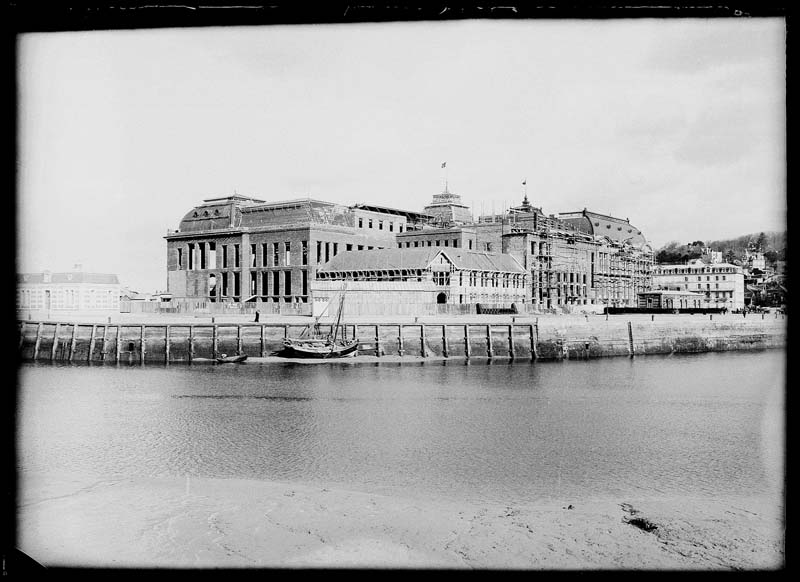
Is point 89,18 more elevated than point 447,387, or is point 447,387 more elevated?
point 89,18

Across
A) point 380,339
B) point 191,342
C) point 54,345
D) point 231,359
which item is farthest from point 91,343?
point 380,339

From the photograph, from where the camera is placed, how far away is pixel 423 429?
102ft

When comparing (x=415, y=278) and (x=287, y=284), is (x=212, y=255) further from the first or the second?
(x=415, y=278)

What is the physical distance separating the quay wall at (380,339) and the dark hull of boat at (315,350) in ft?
3.56

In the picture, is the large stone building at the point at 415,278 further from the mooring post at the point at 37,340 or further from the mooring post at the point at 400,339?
the mooring post at the point at 37,340

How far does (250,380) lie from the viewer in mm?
46188

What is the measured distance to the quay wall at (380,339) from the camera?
57688mm

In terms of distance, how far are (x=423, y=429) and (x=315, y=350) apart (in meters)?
27.2

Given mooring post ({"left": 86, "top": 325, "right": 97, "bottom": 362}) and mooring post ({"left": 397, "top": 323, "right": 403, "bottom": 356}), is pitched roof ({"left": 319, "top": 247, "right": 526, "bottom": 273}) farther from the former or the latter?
mooring post ({"left": 86, "top": 325, "right": 97, "bottom": 362})

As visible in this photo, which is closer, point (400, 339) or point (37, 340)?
point (37, 340)
